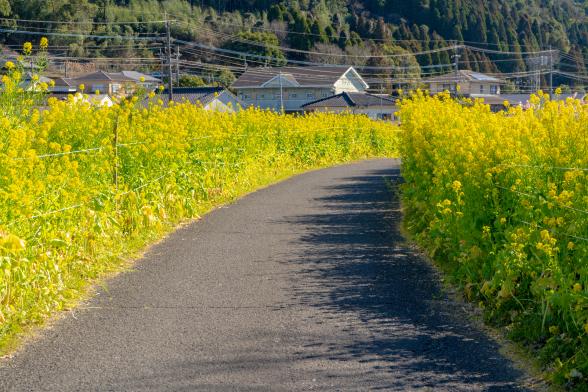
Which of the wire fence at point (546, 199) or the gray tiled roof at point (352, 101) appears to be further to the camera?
the gray tiled roof at point (352, 101)

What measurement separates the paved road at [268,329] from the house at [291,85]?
5727cm

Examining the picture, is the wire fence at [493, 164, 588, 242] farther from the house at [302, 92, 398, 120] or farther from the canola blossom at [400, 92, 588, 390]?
the house at [302, 92, 398, 120]

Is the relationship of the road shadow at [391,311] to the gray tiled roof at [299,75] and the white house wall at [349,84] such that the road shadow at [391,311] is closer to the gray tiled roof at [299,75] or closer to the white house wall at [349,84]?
the gray tiled roof at [299,75]

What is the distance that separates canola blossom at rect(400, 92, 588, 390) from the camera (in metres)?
5.68

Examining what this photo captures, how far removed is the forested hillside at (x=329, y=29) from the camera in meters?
70.4

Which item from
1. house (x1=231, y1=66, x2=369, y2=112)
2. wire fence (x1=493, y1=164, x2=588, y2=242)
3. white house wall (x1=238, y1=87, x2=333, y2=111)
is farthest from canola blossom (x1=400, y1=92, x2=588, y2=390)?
white house wall (x1=238, y1=87, x2=333, y2=111)

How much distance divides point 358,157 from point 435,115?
A: 63.5 feet

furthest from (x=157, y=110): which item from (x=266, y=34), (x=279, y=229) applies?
(x=266, y=34)

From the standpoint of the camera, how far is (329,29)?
8506 centimetres

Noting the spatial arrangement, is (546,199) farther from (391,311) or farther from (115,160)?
(115,160)

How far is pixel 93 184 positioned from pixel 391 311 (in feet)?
12.7

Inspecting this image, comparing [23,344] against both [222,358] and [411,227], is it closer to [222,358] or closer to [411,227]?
[222,358]

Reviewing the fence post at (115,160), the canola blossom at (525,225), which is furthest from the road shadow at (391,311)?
the fence post at (115,160)

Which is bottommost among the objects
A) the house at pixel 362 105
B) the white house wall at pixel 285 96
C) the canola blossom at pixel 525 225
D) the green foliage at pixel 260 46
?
the canola blossom at pixel 525 225
